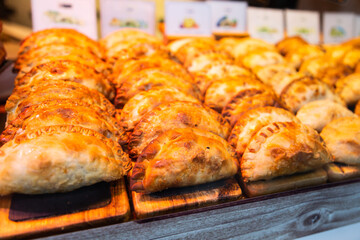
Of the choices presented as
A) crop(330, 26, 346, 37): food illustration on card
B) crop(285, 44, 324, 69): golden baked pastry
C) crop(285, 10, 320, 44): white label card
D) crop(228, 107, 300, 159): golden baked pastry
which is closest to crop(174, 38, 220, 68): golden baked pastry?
crop(285, 44, 324, 69): golden baked pastry

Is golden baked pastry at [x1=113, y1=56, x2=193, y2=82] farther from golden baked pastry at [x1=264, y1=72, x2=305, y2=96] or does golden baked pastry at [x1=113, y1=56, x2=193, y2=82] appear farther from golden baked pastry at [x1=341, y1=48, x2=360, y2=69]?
golden baked pastry at [x1=341, y1=48, x2=360, y2=69]

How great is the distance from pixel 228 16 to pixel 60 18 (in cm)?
272

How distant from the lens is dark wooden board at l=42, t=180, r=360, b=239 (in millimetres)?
1710

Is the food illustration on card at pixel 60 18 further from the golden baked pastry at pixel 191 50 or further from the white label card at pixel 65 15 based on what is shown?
the golden baked pastry at pixel 191 50

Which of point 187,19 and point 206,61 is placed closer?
point 206,61

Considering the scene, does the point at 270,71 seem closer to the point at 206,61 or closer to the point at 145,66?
the point at 206,61

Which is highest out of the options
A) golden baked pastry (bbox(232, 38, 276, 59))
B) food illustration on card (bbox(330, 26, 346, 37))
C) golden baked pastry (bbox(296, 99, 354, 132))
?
food illustration on card (bbox(330, 26, 346, 37))

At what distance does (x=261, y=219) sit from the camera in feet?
6.66

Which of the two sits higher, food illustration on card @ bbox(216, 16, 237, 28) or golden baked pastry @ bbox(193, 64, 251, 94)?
food illustration on card @ bbox(216, 16, 237, 28)

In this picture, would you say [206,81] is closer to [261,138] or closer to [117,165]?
[261,138]

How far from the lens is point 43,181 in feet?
5.25

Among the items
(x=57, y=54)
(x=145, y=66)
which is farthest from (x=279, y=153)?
(x=57, y=54)

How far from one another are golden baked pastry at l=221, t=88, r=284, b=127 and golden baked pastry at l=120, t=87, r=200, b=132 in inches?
16.4

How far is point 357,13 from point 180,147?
5818 mm
